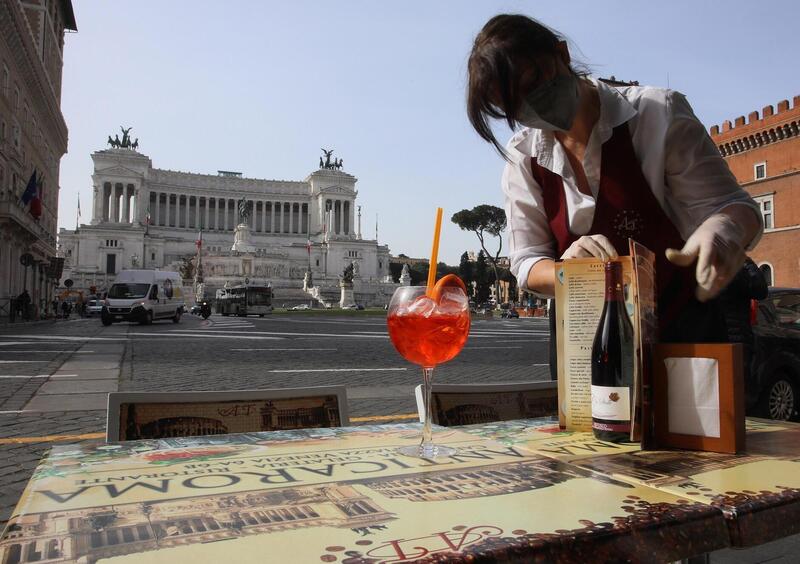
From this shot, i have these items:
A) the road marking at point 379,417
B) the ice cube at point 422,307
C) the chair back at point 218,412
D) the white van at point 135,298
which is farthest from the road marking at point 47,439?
the white van at point 135,298

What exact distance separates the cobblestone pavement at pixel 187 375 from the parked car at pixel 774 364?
110 inches

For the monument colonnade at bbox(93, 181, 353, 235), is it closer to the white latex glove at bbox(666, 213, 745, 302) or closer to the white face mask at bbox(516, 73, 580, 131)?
the white face mask at bbox(516, 73, 580, 131)

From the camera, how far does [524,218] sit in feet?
5.97

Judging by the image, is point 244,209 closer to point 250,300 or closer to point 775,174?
point 250,300

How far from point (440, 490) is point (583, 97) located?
3.67 ft

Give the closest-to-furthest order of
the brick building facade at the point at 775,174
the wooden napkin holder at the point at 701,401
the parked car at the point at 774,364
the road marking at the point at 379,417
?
the wooden napkin holder at the point at 701,401
the road marking at the point at 379,417
the parked car at the point at 774,364
the brick building facade at the point at 775,174

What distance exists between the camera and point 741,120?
28.7 metres

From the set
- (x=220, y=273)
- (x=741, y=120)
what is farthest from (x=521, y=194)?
(x=220, y=273)

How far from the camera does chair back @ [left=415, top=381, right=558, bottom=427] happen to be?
173 cm

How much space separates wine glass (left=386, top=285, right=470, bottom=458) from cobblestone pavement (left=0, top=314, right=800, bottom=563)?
5.55 ft

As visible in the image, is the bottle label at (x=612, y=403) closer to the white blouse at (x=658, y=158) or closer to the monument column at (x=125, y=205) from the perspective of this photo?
the white blouse at (x=658, y=158)

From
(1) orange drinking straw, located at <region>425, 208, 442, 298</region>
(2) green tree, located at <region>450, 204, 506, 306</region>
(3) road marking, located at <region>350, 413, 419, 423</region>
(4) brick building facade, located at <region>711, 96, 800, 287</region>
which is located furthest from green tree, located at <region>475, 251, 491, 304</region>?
(1) orange drinking straw, located at <region>425, 208, 442, 298</region>

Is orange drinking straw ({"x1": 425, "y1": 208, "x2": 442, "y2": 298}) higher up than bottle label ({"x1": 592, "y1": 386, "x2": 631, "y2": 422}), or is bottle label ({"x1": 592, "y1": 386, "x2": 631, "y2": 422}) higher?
orange drinking straw ({"x1": 425, "y1": 208, "x2": 442, "y2": 298})

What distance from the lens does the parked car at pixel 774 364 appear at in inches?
196
